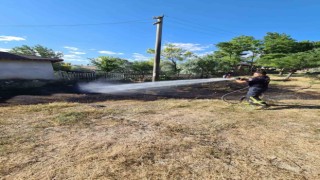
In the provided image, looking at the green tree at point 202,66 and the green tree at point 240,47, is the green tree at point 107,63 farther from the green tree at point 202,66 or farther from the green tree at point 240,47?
Answer: the green tree at point 240,47

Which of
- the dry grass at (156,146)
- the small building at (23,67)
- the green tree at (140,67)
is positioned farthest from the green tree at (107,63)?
the dry grass at (156,146)

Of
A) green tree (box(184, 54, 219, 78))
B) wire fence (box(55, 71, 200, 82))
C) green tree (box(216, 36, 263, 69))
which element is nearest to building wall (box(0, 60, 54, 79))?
wire fence (box(55, 71, 200, 82))

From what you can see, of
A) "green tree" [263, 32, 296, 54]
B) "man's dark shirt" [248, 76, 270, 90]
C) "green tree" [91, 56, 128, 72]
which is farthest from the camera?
"green tree" [263, 32, 296, 54]

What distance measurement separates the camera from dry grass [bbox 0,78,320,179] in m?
3.51

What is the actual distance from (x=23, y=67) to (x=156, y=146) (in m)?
20.8

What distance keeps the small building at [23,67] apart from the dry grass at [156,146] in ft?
47.7

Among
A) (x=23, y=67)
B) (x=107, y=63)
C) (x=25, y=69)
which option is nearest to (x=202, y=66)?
(x=107, y=63)

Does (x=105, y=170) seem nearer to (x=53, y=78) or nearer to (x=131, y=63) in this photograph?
(x=53, y=78)

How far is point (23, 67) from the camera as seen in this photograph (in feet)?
67.3

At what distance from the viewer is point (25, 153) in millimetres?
4051

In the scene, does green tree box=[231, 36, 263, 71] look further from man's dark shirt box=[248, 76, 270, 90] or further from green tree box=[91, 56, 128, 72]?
man's dark shirt box=[248, 76, 270, 90]

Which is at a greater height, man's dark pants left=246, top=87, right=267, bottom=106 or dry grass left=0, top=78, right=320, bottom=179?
man's dark pants left=246, top=87, right=267, bottom=106

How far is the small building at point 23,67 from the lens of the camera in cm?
1917

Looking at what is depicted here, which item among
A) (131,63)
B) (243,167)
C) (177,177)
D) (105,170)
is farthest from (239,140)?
(131,63)
